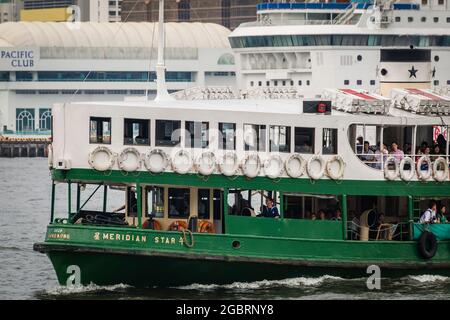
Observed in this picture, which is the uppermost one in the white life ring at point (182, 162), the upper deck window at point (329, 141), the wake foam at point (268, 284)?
the upper deck window at point (329, 141)

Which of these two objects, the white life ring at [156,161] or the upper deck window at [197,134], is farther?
the upper deck window at [197,134]

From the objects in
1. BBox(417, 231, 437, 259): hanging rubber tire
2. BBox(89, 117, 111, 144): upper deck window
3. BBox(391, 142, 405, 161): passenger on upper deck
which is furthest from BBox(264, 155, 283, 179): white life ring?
BBox(417, 231, 437, 259): hanging rubber tire

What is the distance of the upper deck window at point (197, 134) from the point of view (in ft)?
111

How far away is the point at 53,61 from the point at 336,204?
11305cm

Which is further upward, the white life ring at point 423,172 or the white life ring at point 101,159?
the white life ring at point 101,159

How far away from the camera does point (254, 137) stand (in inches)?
1340

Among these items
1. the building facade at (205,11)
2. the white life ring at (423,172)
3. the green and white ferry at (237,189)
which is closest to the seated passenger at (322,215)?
the green and white ferry at (237,189)

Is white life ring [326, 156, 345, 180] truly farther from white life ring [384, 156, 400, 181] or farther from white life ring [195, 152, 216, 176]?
white life ring [195, 152, 216, 176]

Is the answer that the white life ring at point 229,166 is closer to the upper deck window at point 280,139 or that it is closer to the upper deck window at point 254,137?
the upper deck window at point 254,137

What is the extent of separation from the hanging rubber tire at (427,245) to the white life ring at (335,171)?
2195 millimetres

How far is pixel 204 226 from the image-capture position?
33.9 meters
